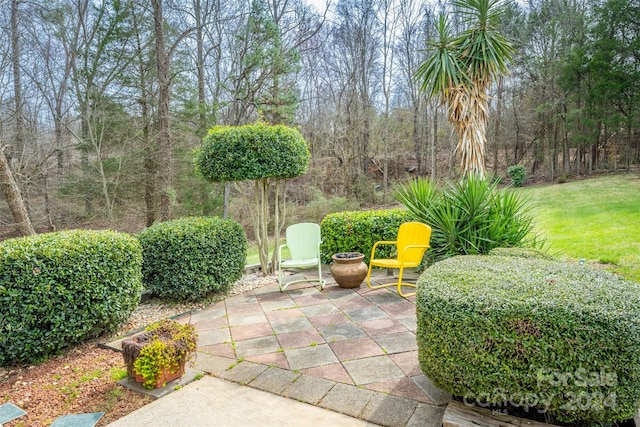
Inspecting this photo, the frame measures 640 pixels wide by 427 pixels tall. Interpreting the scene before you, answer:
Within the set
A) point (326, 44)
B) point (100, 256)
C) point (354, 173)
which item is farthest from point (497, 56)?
point (326, 44)

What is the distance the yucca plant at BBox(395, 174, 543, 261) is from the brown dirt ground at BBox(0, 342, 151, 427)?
11.9 feet

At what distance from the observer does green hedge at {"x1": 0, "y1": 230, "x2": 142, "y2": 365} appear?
101 inches

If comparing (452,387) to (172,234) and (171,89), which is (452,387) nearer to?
(172,234)

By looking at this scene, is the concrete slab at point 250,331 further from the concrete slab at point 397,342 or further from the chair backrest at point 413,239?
the chair backrest at point 413,239

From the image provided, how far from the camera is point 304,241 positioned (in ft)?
15.4

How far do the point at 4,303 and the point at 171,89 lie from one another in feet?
24.8

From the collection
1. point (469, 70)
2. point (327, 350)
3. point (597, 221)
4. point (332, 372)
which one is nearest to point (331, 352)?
point (327, 350)

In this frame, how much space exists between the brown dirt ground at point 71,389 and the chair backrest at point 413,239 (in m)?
2.89

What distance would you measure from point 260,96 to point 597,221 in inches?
334

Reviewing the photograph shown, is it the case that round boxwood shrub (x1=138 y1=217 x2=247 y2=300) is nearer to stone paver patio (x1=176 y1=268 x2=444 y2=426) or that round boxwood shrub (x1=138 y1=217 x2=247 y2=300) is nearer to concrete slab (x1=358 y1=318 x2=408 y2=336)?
stone paver patio (x1=176 y1=268 x2=444 y2=426)

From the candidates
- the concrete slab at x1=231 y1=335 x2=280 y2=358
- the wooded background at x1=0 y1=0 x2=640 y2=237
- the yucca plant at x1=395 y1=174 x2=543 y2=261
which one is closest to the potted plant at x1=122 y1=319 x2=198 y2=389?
the concrete slab at x1=231 y1=335 x2=280 y2=358

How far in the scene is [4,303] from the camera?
2521 millimetres

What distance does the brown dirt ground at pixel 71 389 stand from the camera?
206 cm

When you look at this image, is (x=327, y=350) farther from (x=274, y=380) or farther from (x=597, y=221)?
(x=597, y=221)
